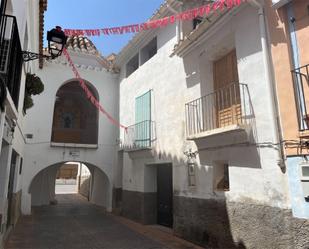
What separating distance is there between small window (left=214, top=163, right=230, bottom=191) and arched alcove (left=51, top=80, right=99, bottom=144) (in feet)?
33.4

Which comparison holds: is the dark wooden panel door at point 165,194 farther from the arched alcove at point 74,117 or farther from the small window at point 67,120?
the small window at point 67,120

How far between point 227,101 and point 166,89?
325 cm

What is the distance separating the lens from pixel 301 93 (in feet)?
16.6

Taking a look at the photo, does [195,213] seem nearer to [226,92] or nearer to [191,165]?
[191,165]

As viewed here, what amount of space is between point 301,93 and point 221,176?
3071mm

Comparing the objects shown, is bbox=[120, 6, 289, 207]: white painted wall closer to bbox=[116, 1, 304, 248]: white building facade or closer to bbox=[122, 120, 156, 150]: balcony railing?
bbox=[116, 1, 304, 248]: white building facade

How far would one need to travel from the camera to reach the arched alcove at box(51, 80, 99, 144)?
54.0ft

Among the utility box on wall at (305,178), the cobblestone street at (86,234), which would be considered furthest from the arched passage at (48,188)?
the utility box on wall at (305,178)

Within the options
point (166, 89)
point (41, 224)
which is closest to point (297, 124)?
point (166, 89)

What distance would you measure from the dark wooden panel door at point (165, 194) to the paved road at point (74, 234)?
4.59ft

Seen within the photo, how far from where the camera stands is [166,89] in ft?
33.4

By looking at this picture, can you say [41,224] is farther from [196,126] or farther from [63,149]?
[196,126]

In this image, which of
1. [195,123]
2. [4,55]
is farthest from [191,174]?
[4,55]

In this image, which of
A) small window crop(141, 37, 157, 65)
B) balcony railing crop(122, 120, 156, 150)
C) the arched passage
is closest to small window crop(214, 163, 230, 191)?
balcony railing crop(122, 120, 156, 150)
